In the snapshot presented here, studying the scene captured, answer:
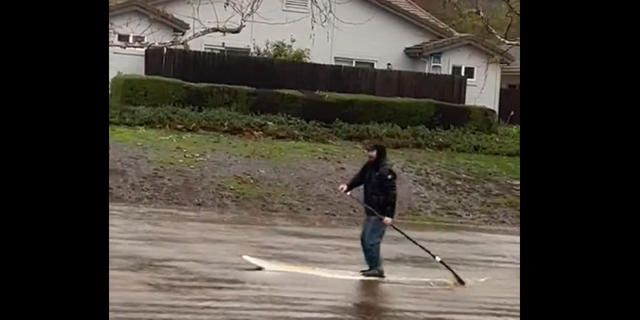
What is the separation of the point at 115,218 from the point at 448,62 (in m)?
7.55

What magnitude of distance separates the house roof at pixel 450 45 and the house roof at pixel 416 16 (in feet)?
0.37

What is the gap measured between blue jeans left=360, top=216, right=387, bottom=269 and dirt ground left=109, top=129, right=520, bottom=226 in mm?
3584

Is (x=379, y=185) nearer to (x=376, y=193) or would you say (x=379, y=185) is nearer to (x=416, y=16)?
(x=376, y=193)

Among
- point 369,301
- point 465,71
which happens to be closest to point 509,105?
point 465,71

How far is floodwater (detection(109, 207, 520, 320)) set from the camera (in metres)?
6.12

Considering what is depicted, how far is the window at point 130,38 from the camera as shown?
13.8 m

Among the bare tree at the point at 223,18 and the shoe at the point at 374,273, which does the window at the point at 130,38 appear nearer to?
the bare tree at the point at 223,18

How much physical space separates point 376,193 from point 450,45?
8.69 meters

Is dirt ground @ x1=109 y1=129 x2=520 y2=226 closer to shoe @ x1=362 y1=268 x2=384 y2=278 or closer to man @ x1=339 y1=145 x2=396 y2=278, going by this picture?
shoe @ x1=362 y1=268 x2=384 y2=278

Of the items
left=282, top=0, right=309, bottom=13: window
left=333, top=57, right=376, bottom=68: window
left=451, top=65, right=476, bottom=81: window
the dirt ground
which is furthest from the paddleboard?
left=451, top=65, right=476, bottom=81: window

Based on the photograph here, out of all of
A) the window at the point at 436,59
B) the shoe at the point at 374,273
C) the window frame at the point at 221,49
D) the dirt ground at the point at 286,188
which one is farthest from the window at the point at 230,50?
the shoe at the point at 374,273

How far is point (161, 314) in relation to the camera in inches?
227

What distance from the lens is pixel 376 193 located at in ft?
23.6
